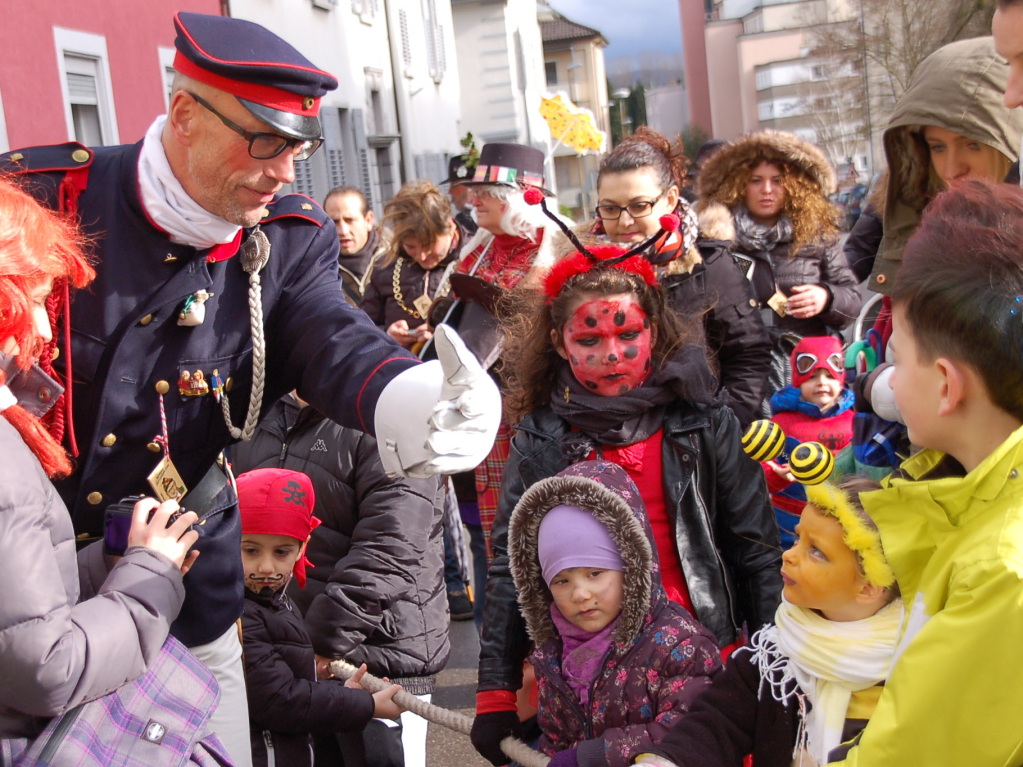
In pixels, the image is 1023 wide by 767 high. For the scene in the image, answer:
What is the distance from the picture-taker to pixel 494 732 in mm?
2781

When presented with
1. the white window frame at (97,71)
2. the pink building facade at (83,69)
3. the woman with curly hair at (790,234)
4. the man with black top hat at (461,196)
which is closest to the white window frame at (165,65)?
the pink building facade at (83,69)

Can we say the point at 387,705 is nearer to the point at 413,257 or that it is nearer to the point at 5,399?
the point at 5,399

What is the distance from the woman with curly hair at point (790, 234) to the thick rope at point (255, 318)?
2.75m

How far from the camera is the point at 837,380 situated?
435cm

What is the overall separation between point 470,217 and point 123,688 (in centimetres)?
655

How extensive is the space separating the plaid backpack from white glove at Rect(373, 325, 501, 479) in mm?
551


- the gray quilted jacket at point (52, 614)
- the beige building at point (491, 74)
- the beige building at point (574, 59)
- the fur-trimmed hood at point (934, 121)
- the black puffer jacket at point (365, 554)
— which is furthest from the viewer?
the beige building at point (574, 59)

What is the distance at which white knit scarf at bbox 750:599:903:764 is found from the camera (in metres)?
2.14

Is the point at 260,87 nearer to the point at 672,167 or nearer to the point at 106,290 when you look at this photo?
the point at 106,290

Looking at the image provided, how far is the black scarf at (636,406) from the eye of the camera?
2971 mm

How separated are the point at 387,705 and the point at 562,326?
44.3 inches

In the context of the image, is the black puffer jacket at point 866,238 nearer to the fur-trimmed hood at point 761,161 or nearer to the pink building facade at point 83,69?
the fur-trimmed hood at point 761,161

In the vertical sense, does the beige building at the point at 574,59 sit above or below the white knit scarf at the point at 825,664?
above

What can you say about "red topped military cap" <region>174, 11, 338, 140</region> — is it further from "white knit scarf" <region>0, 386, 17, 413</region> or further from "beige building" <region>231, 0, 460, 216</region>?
"beige building" <region>231, 0, 460, 216</region>
